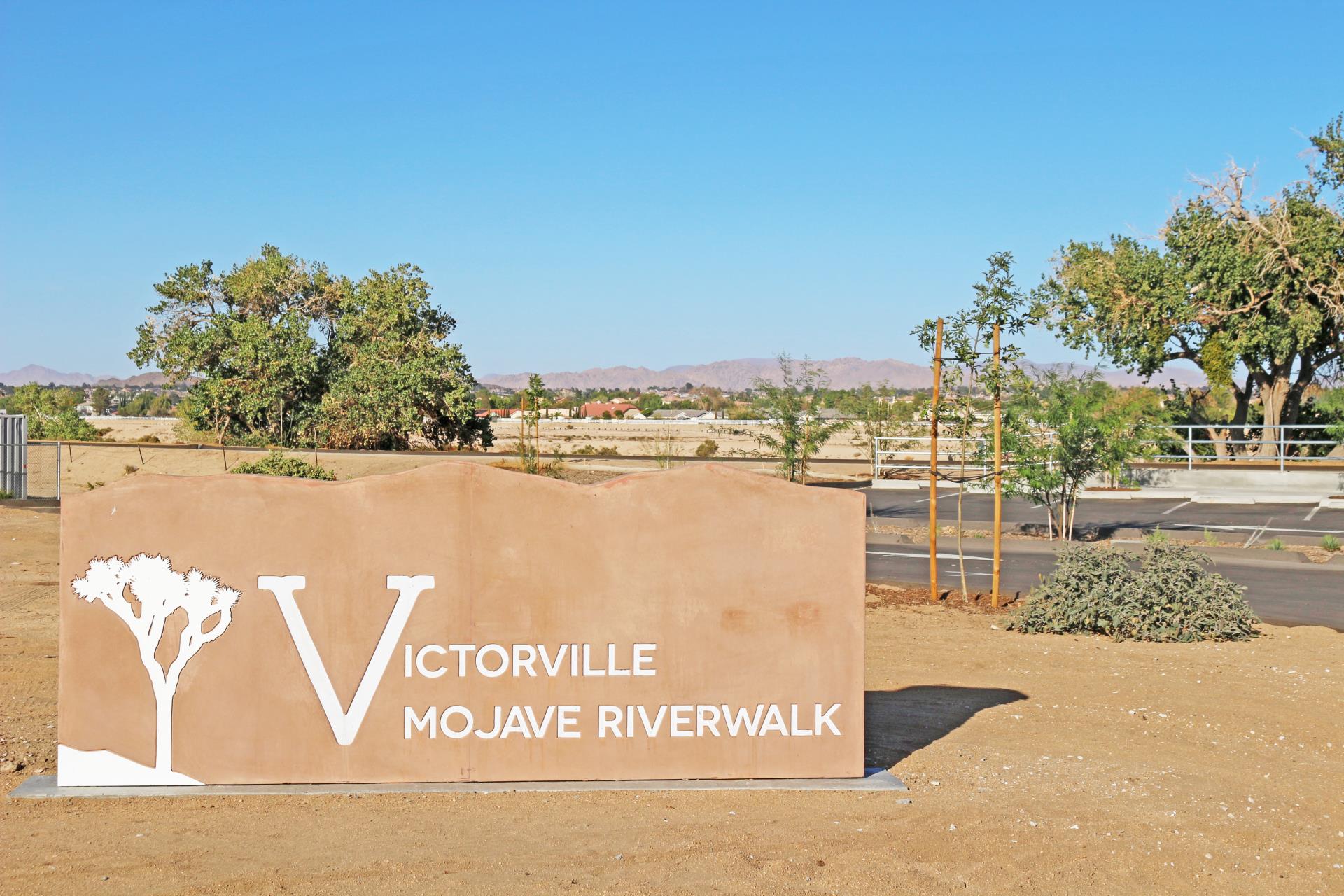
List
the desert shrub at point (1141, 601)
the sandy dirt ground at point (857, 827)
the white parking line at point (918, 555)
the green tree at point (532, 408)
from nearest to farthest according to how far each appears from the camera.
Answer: the sandy dirt ground at point (857, 827) < the desert shrub at point (1141, 601) < the white parking line at point (918, 555) < the green tree at point (532, 408)

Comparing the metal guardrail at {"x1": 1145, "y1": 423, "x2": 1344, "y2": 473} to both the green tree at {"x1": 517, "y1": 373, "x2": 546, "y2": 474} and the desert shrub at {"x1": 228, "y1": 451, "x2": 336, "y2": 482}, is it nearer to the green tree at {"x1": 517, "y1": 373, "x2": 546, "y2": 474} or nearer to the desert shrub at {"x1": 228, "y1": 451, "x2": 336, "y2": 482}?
the green tree at {"x1": 517, "y1": 373, "x2": 546, "y2": 474}

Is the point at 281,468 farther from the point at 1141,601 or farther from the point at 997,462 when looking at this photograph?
the point at 1141,601

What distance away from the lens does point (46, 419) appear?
6525 centimetres

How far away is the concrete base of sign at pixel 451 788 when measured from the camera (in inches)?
273

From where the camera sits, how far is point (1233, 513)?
29141 millimetres

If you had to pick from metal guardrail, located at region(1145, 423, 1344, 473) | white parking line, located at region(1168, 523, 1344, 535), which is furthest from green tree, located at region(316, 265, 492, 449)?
white parking line, located at region(1168, 523, 1344, 535)

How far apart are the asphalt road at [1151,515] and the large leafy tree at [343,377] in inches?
957

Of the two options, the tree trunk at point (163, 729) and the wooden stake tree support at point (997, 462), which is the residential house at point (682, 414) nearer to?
the wooden stake tree support at point (997, 462)

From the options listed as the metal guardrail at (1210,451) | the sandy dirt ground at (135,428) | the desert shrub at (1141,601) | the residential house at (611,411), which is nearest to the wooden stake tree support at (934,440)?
the desert shrub at (1141,601)

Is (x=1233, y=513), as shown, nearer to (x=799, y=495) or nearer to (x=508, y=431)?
(x=799, y=495)

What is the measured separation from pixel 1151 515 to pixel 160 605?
84.4 ft

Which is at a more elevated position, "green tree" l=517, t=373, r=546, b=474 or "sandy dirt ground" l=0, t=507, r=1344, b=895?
"green tree" l=517, t=373, r=546, b=474

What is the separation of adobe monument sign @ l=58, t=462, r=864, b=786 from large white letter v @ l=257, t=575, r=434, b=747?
0.01m

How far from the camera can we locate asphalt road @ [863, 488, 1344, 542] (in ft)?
85.0
